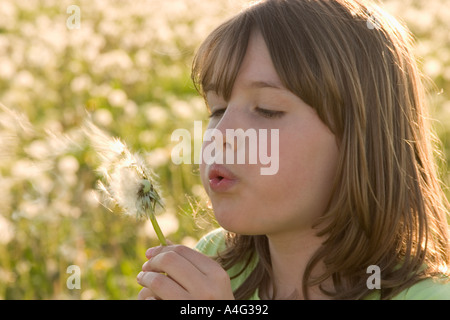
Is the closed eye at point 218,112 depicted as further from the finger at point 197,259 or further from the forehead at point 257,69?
the finger at point 197,259

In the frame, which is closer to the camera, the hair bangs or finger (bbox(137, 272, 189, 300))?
finger (bbox(137, 272, 189, 300))

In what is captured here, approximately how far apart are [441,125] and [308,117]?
8.74ft

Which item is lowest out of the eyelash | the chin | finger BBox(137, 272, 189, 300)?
finger BBox(137, 272, 189, 300)

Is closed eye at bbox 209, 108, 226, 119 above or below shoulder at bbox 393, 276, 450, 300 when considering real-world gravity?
above

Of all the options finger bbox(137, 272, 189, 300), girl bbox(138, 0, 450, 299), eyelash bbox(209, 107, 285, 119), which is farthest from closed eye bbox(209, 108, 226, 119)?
finger bbox(137, 272, 189, 300)

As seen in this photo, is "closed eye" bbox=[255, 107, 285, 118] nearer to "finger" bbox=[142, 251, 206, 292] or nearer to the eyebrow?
the eyebrow

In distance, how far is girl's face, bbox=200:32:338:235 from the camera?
4.13ft

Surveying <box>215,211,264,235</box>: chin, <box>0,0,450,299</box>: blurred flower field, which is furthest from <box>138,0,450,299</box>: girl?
<box>0,0,450,299</box>: blurred flower field

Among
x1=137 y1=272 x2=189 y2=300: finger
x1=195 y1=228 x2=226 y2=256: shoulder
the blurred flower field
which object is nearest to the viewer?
x1=137 y1=272 x2=189 y2=300: finger

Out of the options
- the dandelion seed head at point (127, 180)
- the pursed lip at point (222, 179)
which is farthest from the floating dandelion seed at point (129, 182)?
the pursed lip at point (222, 179)

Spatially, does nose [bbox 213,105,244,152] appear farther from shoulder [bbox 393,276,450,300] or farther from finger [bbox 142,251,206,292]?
shoulder [bbox 393,276,450,300]

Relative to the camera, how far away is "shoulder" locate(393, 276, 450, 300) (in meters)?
1.25

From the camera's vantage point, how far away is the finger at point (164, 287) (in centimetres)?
120

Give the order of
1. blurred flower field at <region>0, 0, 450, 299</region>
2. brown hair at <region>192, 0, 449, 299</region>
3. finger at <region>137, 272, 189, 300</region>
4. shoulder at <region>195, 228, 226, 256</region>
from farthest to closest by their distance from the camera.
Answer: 1. blurred flower field at <region>0, 0, 450, 299</region>
2. shoulder at <region>195, 228, 226, 256</region>
3. brown hair at <region>192, 0, 449, 299</region>
4. finger at <region>137, 272, 189, 300</region>
